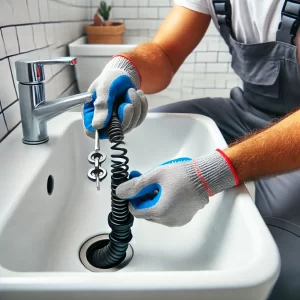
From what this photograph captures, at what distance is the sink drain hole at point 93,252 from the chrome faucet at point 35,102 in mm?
213

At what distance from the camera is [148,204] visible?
46 centimetres

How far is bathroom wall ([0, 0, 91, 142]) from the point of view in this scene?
0.60 meters

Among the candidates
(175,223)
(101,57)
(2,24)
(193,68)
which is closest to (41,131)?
(2,24)

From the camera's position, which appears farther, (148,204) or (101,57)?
(101,57)

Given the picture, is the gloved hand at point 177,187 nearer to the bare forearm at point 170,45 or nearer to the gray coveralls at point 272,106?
the gray coveralls at point 272,106

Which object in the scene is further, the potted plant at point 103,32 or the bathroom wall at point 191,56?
the bathroom wall at point 191,56

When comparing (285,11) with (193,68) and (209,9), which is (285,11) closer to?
(209,9)

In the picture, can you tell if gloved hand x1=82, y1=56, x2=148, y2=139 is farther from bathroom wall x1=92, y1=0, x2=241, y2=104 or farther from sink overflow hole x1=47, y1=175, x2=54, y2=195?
bathroom wall x1=92, y1=0, x2=241, y2=104

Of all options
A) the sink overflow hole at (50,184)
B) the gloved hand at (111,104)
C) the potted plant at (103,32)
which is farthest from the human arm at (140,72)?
the potted plant at (103,32)

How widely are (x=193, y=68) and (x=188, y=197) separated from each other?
3.61 feet

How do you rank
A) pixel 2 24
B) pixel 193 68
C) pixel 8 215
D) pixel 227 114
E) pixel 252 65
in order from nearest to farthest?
pixel 8 215 < pixel 2 24 < pixel 252 65 < pixel 227 114 < pixel 193 68

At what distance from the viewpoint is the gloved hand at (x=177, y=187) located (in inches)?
17.7

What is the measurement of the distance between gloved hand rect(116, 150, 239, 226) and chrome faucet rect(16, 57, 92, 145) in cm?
20

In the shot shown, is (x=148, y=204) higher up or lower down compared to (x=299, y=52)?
lower down
